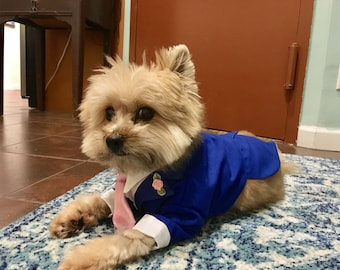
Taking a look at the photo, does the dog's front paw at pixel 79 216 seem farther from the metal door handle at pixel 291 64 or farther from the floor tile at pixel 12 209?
the metal door handle at pixel 291 64

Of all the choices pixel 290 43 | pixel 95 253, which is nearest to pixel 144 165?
pixel 95 253

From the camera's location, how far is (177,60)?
0.79 metres

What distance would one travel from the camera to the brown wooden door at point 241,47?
200 centimetres

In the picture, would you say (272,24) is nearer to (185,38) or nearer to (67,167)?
(185,38)

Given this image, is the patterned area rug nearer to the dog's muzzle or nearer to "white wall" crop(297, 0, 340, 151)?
the dog's muzzle

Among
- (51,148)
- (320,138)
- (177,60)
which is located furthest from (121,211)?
(320,138)

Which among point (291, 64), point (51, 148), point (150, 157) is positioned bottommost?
point (51, 148)

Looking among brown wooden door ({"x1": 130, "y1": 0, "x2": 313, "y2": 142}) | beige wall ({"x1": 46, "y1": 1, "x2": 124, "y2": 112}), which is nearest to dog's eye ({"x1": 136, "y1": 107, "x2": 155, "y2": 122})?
brown wooden door ({"x1": 130, "y1": 0, "x2": 313, "y2": 142})

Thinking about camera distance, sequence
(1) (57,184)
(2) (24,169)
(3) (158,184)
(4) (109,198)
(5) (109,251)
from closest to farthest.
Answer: (5) (109,251) < (3) (158,184) < (4) (109,198) < (1) (57,184) < (2) (24,169)

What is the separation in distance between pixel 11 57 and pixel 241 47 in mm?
5004

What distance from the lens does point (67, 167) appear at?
1.31 metres

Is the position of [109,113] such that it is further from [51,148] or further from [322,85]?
[322,85]

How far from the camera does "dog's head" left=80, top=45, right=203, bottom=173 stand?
723mm

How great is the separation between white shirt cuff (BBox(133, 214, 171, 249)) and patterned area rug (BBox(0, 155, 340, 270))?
0.09 feet
